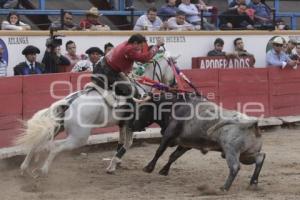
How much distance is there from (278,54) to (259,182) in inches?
227

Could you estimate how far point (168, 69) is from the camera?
8383 mm

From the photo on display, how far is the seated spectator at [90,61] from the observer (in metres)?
10.0

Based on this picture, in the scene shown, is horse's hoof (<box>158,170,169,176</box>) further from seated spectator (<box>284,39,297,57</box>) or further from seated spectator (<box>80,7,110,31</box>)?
seated spectator (<box>284,39,297,57</box>)

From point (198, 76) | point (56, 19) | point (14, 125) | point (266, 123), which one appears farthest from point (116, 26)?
point (14, 125)

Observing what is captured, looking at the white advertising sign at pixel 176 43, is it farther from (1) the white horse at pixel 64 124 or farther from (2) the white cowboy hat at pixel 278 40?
(1) the white horse at pixel 64 124

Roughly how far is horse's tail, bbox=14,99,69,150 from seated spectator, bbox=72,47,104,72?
2729mm

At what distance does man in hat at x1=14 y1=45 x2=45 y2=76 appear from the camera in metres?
9.53

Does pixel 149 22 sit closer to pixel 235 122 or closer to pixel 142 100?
pixel 142 100

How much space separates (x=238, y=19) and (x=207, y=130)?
288 inches

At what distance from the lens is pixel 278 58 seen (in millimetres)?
12992

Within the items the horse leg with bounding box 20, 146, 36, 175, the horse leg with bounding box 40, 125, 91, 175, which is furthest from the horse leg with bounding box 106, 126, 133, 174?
the horse leg with bounding box 20, 146, 36, 175

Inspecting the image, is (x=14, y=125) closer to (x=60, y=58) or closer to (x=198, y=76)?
(x=60, y=58)

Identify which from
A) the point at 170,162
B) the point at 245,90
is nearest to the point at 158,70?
the point at 170,162

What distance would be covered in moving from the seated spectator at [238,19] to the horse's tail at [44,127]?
7235 mm
